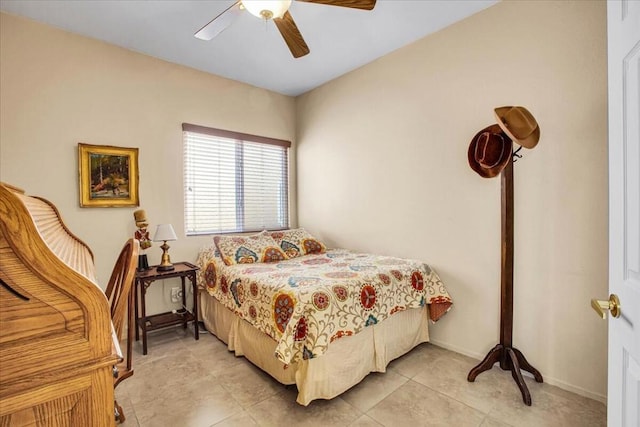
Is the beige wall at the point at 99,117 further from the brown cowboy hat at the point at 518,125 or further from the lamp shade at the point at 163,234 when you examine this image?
the brown cowboy hat at the point at 518,125

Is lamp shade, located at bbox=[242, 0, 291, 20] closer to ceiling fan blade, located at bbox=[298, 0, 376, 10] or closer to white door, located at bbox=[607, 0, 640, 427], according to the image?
ceiling fan blade, located at bbox=[298, 0, 376, 10]

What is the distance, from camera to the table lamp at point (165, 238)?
2850 mm

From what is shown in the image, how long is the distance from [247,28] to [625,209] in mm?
2743

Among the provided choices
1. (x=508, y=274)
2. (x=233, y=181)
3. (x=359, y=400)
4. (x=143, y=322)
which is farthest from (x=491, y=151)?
(x=143, y=322)

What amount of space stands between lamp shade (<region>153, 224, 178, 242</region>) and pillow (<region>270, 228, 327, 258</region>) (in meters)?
1.04

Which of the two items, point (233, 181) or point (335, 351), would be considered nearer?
point (335, 351)

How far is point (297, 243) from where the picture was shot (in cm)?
347

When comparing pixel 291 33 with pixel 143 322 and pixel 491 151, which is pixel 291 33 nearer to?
pixel 491 151

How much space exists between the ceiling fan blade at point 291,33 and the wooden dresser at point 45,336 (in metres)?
1.75

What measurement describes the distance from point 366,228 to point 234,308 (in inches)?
62.2

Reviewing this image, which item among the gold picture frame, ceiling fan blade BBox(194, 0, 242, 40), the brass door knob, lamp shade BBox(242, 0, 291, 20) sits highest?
ceiling fan blade BBox(194, 0, 242, 40)

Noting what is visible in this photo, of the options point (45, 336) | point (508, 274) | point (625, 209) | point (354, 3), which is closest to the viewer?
point (45, 336)

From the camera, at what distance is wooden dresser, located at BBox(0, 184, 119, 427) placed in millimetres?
558

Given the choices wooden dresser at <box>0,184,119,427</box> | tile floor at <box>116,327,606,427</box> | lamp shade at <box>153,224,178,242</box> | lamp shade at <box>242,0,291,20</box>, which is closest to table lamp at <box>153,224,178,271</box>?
lamp shade at <box>153,224,178,242</box>
